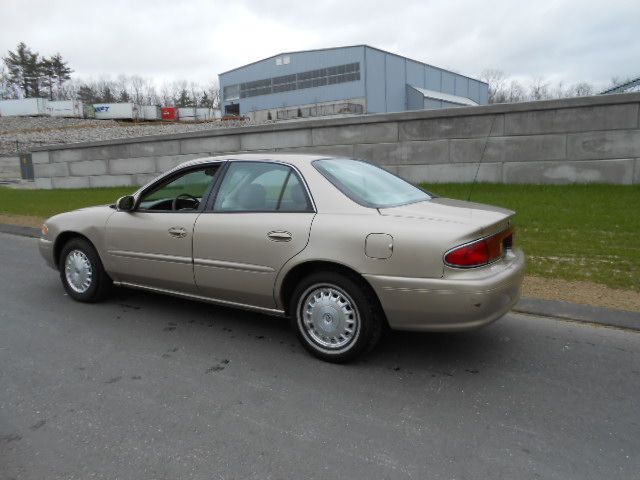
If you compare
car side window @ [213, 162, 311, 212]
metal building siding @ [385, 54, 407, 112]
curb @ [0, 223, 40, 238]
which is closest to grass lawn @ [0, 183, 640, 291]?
curb @ [0, 223, 40, 238]

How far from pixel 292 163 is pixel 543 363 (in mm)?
2438

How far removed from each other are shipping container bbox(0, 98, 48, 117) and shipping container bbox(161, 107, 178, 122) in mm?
15730

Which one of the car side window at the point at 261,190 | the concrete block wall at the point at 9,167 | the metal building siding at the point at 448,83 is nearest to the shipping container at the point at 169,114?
the concrete block wall at the point at 9,167

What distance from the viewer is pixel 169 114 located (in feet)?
242

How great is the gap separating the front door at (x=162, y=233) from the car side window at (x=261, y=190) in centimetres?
22

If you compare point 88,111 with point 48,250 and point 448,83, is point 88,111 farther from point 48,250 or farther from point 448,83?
point 48,250

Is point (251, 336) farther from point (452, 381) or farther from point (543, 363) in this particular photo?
point (543, 363)

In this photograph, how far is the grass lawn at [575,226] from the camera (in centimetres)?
544

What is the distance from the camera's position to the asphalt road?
7.94 feet

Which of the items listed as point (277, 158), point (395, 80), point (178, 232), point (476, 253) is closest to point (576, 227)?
point (476, 253)

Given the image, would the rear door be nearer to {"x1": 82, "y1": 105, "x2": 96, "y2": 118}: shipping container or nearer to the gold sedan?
the gold sedan

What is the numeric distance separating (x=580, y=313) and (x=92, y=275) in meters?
4.74

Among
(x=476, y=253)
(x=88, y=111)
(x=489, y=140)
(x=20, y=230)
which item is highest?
(x=88, y=111)

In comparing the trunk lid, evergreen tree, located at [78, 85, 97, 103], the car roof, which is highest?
evergreen tree, located at [78, 85, 97, 103]
